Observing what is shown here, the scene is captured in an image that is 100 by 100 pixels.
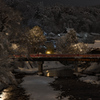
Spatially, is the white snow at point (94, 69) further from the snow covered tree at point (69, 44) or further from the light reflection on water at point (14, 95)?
the light reflection on water at point (14, 95)

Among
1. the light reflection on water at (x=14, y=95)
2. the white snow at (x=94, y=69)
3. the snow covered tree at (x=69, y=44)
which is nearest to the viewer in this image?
the light reflection on water at (x=14, y=95)

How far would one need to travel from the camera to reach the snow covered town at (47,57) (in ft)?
75.1

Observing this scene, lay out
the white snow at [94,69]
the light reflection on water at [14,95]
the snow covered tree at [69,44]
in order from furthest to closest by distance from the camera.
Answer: the snow covered tree at [69,44] < the white snow at [94,69] < the light reflection on water at [14,95]

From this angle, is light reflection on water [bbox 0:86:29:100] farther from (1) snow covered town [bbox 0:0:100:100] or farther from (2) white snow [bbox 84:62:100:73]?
(2) white snow [bbox 84:62:100:73]

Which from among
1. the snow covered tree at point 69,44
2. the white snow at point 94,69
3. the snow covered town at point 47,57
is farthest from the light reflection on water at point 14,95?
the snow covered tree at point 69,44

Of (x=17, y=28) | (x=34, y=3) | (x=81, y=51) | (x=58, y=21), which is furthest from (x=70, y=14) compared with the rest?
(x=17, y=28)

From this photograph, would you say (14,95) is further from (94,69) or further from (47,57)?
(94,69)

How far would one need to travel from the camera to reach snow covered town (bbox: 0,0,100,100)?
22891 millimetres

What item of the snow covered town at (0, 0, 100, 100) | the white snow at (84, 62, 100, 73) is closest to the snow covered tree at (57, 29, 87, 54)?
the snow covered town at (0, 0, 100, 100)

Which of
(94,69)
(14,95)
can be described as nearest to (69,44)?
(94,69)

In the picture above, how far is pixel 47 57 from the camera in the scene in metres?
46.1

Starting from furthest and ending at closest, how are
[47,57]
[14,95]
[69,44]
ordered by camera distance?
[69,44] < [47,57] < [14,95]

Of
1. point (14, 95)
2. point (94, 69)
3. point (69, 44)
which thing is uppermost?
point (69, 44)

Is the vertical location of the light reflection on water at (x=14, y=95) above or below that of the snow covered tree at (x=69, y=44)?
below
